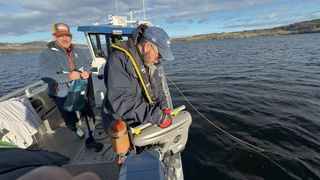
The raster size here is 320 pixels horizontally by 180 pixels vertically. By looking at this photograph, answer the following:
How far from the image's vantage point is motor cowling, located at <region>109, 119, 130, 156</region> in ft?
8.82

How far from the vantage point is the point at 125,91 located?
288 cm

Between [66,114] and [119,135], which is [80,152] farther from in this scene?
[119,135]

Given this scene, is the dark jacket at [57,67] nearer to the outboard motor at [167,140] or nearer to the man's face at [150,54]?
the man's face at [150,54]

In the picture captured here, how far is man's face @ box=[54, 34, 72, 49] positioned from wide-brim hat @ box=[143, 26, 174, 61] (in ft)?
8.09

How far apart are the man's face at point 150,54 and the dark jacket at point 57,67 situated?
2145 millimetres

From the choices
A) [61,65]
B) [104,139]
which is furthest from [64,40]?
[104,139]

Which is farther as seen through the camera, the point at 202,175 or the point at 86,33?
the point at 86,33

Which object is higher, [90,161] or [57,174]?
[57,174]

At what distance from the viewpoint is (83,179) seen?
1106 millimetres

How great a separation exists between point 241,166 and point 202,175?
1.15m

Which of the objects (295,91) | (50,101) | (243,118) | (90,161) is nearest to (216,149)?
(243,118)

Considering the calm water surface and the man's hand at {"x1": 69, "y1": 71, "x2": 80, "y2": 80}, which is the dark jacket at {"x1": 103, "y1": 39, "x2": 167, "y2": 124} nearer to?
the man's hand at {"x1": 69, "y1": 71, "x2": 80, "y2": 80}

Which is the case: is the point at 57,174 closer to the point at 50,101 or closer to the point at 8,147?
the point at 8,147

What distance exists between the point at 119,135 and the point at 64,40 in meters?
2.93
